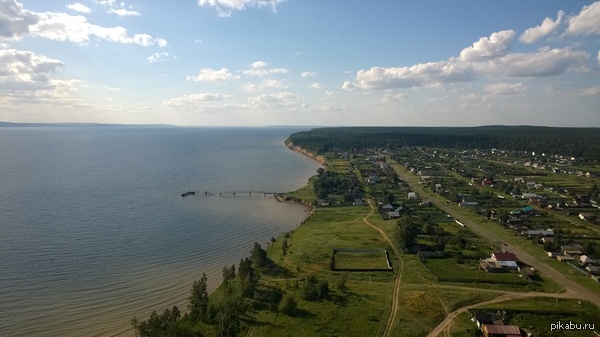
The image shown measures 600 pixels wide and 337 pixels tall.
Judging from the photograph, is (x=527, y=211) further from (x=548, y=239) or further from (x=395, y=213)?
(x=395, y=213)

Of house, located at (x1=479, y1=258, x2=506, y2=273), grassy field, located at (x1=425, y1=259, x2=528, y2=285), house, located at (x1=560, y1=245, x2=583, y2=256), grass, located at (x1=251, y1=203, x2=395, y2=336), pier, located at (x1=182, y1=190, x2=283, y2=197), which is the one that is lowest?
grass, located at (x1=251, y1=203, x2=395, y2=336)

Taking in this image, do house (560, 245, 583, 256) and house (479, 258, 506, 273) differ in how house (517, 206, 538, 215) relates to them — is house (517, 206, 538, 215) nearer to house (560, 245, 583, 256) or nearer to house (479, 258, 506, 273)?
house (560, 245, 583, 256)

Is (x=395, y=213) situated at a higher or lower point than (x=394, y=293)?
higher

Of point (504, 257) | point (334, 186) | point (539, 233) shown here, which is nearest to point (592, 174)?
point (539, 233)

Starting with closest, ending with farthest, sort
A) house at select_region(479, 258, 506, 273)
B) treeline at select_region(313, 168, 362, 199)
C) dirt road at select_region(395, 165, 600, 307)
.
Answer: dirt road at select_region(395, 165, 600, 307) → house at select_region(479, 258, 506, 273) → treeline at select_region(313, 168, 362, 199)

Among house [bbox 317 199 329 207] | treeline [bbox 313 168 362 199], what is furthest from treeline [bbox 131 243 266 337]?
treeline [bbox 313 168 362 199]

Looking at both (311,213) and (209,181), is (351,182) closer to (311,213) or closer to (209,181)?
(311,213)

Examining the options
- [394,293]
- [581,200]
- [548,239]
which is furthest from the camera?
[581,200]
